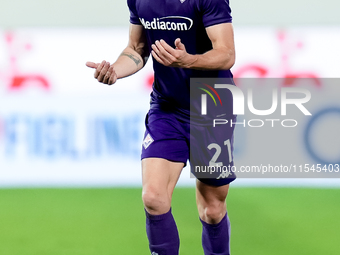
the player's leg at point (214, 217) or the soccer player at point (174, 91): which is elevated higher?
the soccer player at point (174, 91)

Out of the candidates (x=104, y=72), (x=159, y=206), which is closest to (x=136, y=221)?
(x=159, y=206)

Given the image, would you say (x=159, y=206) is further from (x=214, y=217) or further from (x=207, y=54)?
(x=207, y=54)

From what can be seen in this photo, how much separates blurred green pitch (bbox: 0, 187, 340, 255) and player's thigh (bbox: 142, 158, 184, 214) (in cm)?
80

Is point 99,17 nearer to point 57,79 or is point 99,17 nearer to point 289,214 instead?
point 57,79

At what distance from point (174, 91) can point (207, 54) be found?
358 mm

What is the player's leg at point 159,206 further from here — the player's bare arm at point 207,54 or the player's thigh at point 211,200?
the player's bare arm at point 207,54

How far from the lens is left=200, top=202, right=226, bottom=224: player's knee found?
2426 millimetres

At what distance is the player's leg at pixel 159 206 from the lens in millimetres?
2014

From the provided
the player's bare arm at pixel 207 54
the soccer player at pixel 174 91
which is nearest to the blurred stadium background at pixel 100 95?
the soccer player at pixel 174 91

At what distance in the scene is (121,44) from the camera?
414 centimetres

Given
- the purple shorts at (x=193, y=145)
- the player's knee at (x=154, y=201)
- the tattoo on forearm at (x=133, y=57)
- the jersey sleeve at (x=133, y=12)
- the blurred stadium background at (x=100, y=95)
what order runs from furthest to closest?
1. the blurred stadium background at (x=100, y=95)
2. the tattoo on forearm at (x=133, y=57)
3. the jersey sleeve at (x=133, y=12)
4. the purple shorts at (x=193, y=145)
5. the player's knee at (x=154, y=201)

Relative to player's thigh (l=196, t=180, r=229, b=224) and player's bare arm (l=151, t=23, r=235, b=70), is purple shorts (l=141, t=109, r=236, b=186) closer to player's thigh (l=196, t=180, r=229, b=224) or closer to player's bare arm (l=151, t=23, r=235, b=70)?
player's thigh (l=196, t=180, r=229, b=224)

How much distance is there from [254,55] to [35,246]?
7.59ft

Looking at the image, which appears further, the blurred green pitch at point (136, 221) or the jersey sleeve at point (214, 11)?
the blurred green pitch at point (136, 221)
